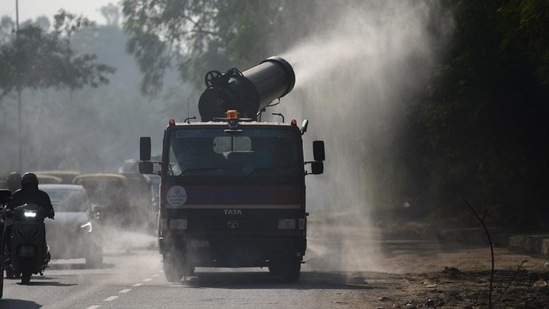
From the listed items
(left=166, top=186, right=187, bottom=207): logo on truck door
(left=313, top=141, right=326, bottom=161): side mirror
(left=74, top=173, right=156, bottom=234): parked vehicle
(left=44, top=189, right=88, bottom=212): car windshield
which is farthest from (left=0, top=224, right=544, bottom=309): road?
(left=74, top=173, right=156, bottom=234): parked vehicle

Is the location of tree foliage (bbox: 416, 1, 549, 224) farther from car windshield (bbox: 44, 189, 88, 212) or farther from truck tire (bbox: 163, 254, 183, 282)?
truck tire (bbox: 163, 254, 183, 282)

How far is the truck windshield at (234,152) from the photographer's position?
2297cm

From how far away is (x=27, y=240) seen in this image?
21.3 metres

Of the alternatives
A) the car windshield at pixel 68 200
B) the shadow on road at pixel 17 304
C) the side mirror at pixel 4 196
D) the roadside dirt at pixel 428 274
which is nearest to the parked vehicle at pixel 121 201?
the roadside dirt at pixel 428 274

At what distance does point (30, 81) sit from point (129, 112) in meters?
112

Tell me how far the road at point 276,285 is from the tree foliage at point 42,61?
45.3 meters

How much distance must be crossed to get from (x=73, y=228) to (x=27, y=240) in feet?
25.8

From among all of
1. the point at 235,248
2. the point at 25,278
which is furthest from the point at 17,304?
the point at 235,248

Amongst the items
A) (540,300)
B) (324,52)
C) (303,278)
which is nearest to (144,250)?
(324,52)

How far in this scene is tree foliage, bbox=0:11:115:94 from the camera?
254ft

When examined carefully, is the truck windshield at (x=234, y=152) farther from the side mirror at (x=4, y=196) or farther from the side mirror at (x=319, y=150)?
the side mirror at (x=4, y=196)

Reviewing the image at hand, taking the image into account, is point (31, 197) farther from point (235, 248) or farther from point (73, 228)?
point (73, 228)

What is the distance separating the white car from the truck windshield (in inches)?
252

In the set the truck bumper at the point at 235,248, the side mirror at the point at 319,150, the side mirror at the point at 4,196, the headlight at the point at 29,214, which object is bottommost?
the truck bumper at the point at 235,248
